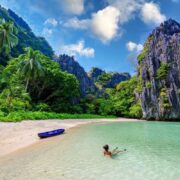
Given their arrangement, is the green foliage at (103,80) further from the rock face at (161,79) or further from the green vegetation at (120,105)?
the rock face at (161,79)

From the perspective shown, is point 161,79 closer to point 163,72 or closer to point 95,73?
point 163,72

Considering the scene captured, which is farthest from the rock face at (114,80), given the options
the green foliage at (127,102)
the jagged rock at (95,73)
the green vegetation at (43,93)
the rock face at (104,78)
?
the green foliage at (127,102)

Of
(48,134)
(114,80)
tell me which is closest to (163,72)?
(48,134)

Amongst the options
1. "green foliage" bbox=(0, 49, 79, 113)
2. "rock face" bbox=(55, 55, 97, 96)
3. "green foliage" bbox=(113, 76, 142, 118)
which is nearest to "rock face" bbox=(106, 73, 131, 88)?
"rock face" bbox=(55, 55, 97, 96)

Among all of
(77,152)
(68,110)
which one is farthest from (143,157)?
(68,110)

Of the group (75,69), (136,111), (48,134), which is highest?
(75,69)

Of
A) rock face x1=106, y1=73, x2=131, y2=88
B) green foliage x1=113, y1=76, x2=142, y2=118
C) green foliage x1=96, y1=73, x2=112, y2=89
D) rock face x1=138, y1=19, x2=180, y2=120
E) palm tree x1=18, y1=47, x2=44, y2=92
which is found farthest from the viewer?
rock face x1=106, y1=73, x2=131, y2=88

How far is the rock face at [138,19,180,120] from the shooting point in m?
48.7

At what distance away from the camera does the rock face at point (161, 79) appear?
160ft

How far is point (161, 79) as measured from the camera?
52.0 meters

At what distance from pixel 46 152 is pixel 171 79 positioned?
44.3 m

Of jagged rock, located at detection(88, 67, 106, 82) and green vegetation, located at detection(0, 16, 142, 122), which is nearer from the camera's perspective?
green vegetation, located at detection(0, 16, 142, 122)

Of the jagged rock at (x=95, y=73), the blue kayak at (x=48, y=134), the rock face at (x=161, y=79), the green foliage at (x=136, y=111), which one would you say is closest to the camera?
the blue kayak at (x=48, y=134)

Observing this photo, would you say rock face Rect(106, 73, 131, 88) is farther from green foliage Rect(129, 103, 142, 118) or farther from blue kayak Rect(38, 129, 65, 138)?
blue kayak Rect(38, 129, 65, 138)
